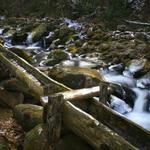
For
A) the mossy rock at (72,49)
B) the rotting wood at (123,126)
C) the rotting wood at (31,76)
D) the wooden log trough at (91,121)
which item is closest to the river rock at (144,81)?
the rotting wood at (31,76)

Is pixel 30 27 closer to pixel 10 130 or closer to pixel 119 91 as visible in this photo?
pixel 119 91

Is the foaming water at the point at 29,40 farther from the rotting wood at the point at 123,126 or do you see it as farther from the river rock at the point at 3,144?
the rotting wood at the point at 123,126

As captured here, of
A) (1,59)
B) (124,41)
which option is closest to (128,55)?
(124,41)

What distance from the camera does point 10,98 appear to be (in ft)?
26.6

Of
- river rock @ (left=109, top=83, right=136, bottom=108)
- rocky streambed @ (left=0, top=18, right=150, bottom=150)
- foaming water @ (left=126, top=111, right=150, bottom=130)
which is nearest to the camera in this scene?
rocky streambed @ (left=0, top=18, right=150, bottom=150)

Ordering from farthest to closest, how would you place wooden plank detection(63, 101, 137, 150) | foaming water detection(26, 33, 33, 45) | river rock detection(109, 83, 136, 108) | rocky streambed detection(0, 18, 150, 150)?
foaming water detection(26, 33, 33, 45) → river rock detection(109, 83, 136, 108) → rocky streambed detection(0, 18, 150, 150) → wooden plank detection(63, 101, 137, 150)

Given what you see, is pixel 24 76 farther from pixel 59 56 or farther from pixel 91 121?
pixel 59 56

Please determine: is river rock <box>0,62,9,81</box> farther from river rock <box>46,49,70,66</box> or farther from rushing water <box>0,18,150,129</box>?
river rock <box>46,49,70,66</box>

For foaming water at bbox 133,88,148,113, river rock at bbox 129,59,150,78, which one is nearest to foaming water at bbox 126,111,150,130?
foaming water at bbox 133,88,148,113

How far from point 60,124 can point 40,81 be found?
1868 mm

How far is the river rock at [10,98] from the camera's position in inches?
314

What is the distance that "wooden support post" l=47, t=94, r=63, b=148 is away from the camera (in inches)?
200

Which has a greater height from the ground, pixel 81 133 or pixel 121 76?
pixel 81 133

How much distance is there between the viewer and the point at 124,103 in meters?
9.36
